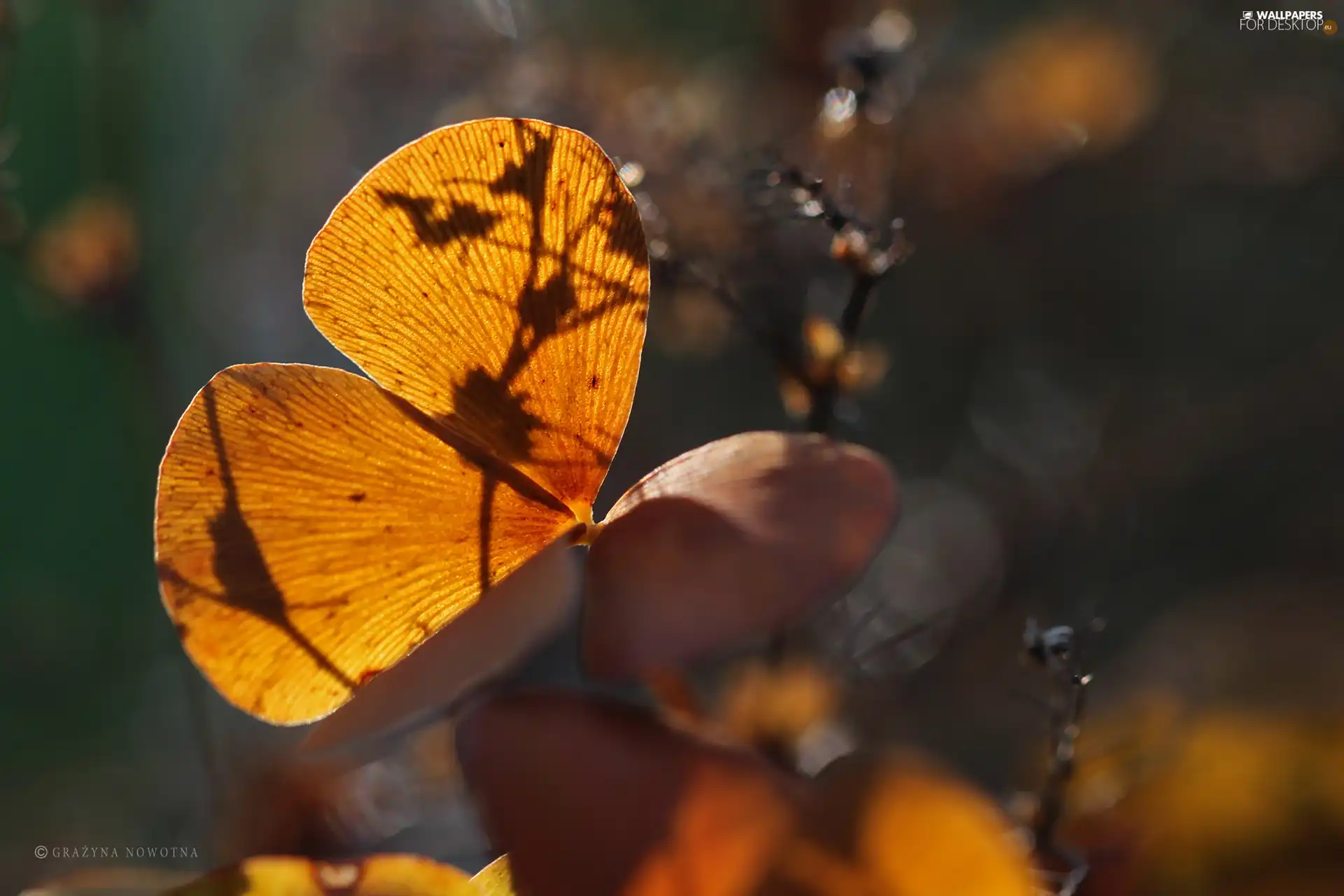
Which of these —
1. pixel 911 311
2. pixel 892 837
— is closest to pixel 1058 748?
pixel 892 837

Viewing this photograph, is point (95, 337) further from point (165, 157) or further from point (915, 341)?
point (915, 341)

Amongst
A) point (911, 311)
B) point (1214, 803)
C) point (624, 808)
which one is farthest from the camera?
point (911, 311)

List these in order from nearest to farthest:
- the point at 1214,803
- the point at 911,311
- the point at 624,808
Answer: the point at 624,808, the point at 1214,803, the point at 911,311

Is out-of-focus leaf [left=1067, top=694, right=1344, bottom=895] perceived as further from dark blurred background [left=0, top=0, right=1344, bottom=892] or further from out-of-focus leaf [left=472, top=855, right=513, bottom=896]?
out-of-focus leaf [left=472, top=855, right=513, bottom=896]

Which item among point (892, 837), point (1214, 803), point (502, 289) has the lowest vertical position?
point (1214, 803)

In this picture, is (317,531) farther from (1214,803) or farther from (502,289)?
(1214,803)

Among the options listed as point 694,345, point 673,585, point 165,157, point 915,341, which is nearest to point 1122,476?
point 915,341
